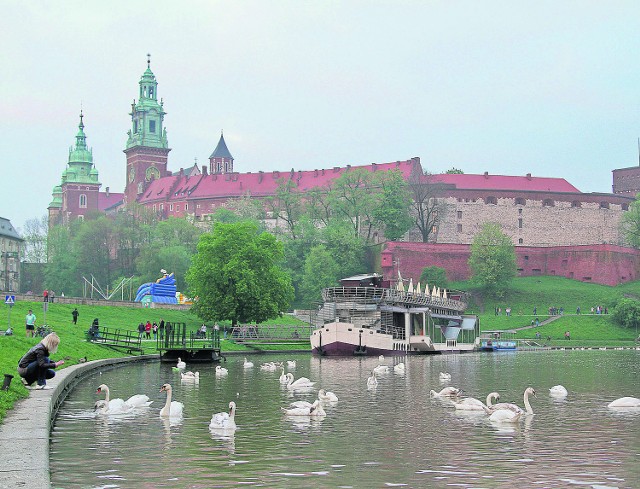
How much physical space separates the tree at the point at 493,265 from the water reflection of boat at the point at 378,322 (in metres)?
29.6

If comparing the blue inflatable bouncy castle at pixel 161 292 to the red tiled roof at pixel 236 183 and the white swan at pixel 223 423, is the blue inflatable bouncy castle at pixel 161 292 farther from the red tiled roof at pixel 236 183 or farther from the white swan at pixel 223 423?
the white swan at pixel 223 423

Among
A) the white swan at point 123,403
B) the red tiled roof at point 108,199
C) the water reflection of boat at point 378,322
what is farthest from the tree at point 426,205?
the white swan at point 123,403

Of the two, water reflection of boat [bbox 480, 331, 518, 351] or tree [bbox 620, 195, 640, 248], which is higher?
tree [bbox 620, 195, 640, 248]

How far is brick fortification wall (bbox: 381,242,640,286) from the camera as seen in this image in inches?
4350

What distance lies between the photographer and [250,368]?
4288 cm

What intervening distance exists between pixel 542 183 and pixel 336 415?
110889 millimetres

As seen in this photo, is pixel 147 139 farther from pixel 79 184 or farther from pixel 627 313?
pixel 627 313

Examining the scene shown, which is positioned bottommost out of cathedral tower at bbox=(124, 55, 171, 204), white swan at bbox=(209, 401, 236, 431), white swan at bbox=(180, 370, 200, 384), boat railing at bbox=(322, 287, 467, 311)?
white swan at bbox=(209, 401, 236, 431)

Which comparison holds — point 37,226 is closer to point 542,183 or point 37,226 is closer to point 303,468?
point 542,183

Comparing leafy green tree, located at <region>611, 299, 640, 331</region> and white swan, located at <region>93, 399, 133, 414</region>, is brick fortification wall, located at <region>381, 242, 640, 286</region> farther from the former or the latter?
white swan, located at <region>93, 399, 133, 414</region>

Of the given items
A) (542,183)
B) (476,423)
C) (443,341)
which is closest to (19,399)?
(476,423)

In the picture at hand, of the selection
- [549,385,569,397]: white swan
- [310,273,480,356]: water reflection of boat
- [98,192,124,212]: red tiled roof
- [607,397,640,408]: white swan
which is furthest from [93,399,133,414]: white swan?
[98,192,124,212]: red tiled roof

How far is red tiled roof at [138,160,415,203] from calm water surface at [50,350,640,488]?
105 m

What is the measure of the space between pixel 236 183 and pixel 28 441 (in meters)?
131
